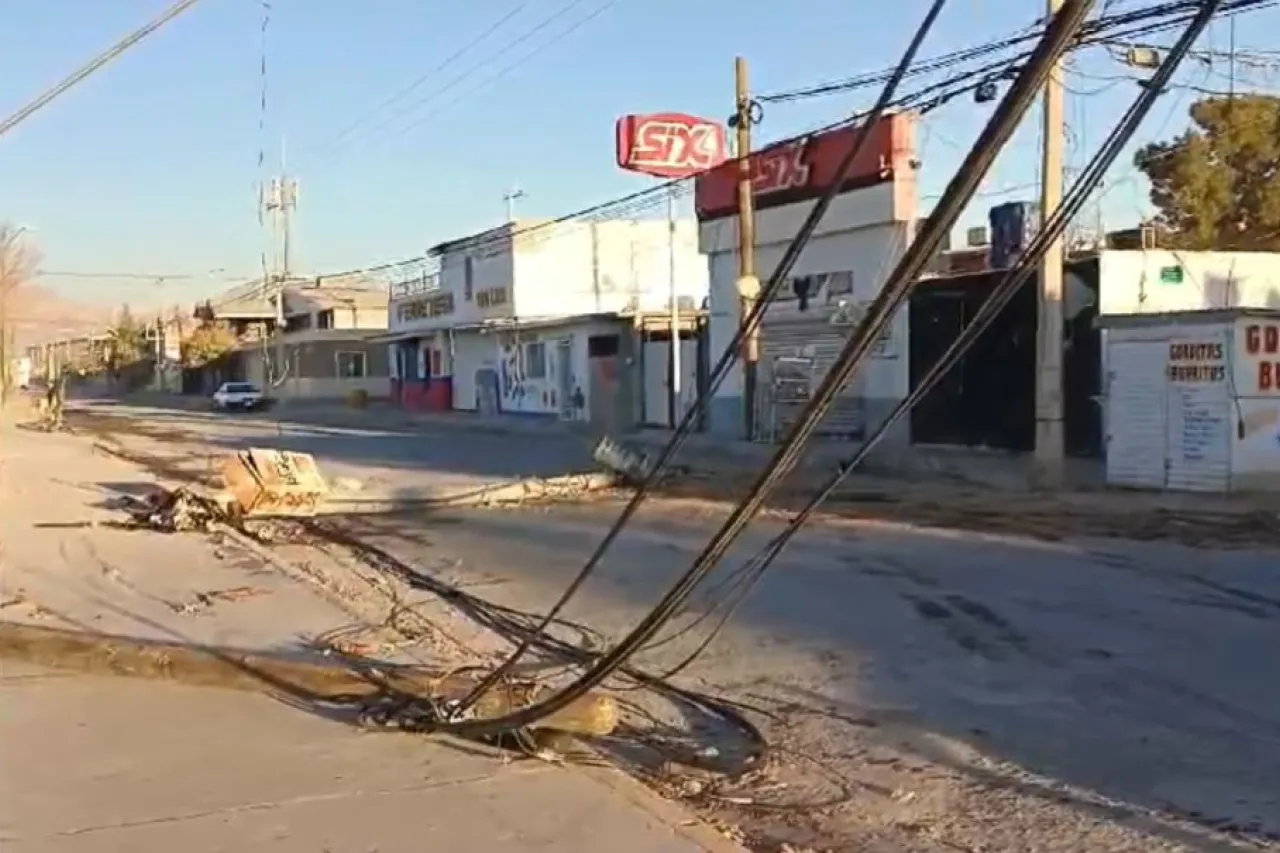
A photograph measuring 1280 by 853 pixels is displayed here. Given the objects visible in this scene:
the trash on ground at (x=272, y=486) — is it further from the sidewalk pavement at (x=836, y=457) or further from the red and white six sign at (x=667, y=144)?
the red and white six sign at (x=667, y=144)

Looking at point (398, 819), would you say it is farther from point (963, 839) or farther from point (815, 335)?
point (815, 335)

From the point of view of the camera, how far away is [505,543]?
717 inches

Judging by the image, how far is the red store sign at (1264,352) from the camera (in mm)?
22797

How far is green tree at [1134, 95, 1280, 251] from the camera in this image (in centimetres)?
4316

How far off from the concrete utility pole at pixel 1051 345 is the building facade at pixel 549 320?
2010 cm

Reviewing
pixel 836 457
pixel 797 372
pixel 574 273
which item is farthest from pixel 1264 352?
pixel 574 273

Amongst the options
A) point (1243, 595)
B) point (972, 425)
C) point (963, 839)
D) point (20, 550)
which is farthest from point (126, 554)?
point (972, 425)

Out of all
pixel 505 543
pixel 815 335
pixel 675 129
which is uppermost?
pixel 675 129

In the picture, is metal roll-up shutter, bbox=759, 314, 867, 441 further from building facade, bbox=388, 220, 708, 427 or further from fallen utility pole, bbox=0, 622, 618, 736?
fallen utility pole, bbox=0, 622, 618, 736

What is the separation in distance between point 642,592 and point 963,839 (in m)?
7.29

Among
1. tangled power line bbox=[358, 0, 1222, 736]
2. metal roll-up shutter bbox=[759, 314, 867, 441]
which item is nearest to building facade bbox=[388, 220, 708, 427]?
metal roll-up shutter bbox=[759, 314, 867, 441]

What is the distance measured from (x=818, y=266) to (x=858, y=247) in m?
1.68

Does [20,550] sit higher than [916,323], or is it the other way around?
[916,323]

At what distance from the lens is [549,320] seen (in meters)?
56.1
